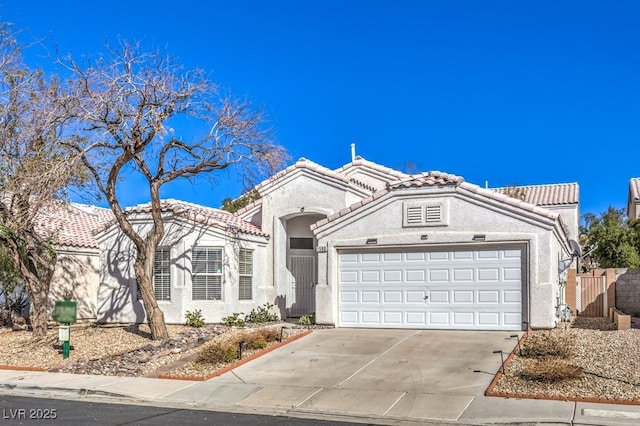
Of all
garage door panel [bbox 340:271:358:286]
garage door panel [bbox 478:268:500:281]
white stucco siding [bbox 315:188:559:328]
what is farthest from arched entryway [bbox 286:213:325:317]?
garage door panel [bbox 478:268:500:281]

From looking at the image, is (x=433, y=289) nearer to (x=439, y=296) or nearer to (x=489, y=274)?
(x=439, y=296)

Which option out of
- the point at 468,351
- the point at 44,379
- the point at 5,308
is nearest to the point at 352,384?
the point at 468,351

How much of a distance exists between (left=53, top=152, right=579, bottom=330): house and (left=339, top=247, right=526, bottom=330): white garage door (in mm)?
27

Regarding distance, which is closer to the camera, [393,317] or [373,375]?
[373,375]

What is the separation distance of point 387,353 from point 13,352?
899 centimetres

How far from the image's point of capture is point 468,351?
14641mm

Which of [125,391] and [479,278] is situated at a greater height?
[479,278]

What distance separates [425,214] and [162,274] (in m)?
8.06

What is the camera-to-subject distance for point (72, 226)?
83.2 ft

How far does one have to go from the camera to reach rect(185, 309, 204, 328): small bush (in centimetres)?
1961

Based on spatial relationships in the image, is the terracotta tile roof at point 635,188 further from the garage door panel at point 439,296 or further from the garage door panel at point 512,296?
the garage door panel at point 439,296

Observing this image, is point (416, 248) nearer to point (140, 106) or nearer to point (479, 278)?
point (479, 278)

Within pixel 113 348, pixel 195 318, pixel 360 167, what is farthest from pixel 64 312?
pixel 360 167

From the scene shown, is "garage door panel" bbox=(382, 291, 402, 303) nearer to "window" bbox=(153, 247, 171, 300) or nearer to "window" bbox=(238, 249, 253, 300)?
"window" bbox=(238, 249, 253, 300)
